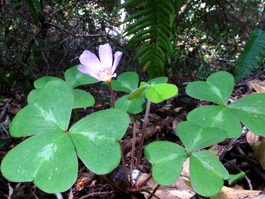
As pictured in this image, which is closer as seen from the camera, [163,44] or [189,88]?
[189,88]

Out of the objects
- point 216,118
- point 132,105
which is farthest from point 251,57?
point 132,105

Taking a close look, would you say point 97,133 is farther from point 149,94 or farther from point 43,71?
point 43,71

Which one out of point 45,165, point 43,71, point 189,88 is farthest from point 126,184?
point 43,71

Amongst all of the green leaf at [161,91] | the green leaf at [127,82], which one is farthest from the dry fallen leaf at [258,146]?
the green leaf at [127,82]

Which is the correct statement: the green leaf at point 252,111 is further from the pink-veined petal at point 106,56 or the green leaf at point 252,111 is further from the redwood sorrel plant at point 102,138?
the pink-veined petal at point 106,56

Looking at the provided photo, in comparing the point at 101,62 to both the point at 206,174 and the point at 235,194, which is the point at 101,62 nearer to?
the point at 206,174

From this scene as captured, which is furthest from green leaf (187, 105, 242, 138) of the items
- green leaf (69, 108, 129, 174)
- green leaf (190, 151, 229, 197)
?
green leaf (69, 108, 129, 174)
